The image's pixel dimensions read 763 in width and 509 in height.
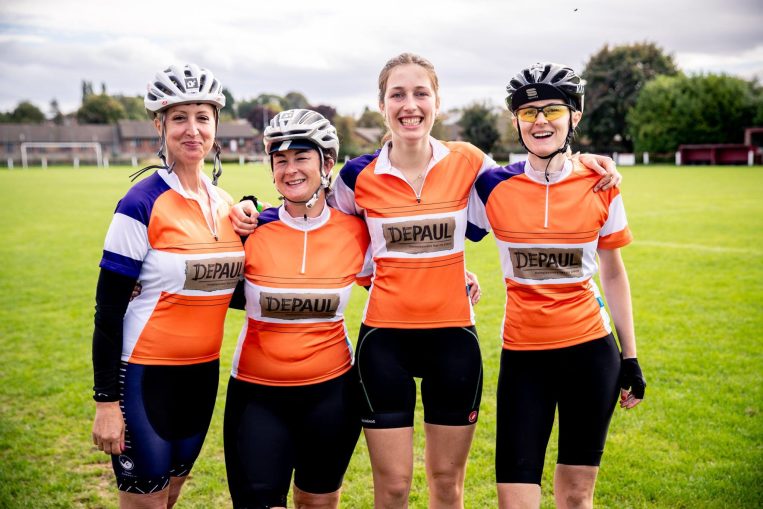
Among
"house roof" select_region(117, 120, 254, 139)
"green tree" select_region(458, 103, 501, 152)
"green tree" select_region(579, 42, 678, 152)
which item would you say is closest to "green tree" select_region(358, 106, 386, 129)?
"house roof" select_region(117, 120, 254, 139)

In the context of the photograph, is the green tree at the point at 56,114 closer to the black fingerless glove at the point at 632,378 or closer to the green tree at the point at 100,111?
the green tree at the point at 100,111

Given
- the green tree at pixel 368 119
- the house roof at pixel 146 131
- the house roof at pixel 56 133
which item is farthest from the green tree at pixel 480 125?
the house roof at pixel 56 133

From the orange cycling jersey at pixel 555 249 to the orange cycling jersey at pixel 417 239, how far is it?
32 centimetres

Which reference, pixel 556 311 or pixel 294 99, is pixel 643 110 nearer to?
pixel 556 311

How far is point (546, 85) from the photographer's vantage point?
3.96m

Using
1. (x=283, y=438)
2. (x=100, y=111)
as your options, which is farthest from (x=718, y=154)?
(x=100, y=111)

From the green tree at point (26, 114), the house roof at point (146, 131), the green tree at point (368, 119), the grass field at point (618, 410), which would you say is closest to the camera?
the grass field at point (618, 410)

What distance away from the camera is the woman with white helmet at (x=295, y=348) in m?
3.63

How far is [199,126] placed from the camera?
3887mm

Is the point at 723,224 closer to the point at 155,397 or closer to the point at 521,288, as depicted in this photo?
the point at 521,288

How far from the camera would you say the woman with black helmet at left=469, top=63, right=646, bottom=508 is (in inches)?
150

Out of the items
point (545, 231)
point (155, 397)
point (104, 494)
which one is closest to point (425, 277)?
point (545, 231)

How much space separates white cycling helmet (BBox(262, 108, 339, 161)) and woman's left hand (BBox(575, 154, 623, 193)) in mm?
1670

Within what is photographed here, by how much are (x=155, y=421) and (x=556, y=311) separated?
2.50 meters
